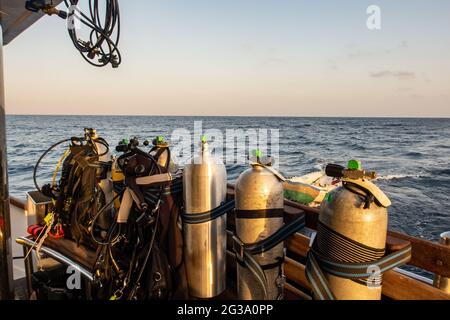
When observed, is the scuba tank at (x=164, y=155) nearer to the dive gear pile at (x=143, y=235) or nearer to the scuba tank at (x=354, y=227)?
the dive gear pile at (x=143, y=235)

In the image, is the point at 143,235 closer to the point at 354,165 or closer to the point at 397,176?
the point at 354,165

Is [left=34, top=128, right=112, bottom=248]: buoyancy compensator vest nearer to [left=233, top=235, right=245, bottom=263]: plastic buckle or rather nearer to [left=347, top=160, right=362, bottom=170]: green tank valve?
[left=233, top=235, right=245, bottom=263]: plastic buckle

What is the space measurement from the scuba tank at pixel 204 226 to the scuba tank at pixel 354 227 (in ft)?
2.48

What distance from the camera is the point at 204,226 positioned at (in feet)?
7.07

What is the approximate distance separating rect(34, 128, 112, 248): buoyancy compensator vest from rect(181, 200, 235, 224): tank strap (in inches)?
44.0

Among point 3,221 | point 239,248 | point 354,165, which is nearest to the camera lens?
point 354,165

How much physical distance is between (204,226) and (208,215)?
0.08 m

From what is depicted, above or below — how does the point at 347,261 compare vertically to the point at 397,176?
above

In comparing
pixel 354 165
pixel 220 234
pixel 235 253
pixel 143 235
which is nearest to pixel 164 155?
pixel 143 235

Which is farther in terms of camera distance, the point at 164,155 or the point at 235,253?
the point at 164,155

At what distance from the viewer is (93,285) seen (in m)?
Result: 2.51

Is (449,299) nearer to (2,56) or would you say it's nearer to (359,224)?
(359,224)

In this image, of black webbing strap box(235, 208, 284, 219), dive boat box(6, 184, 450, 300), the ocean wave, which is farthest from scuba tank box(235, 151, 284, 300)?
the ocean wave
